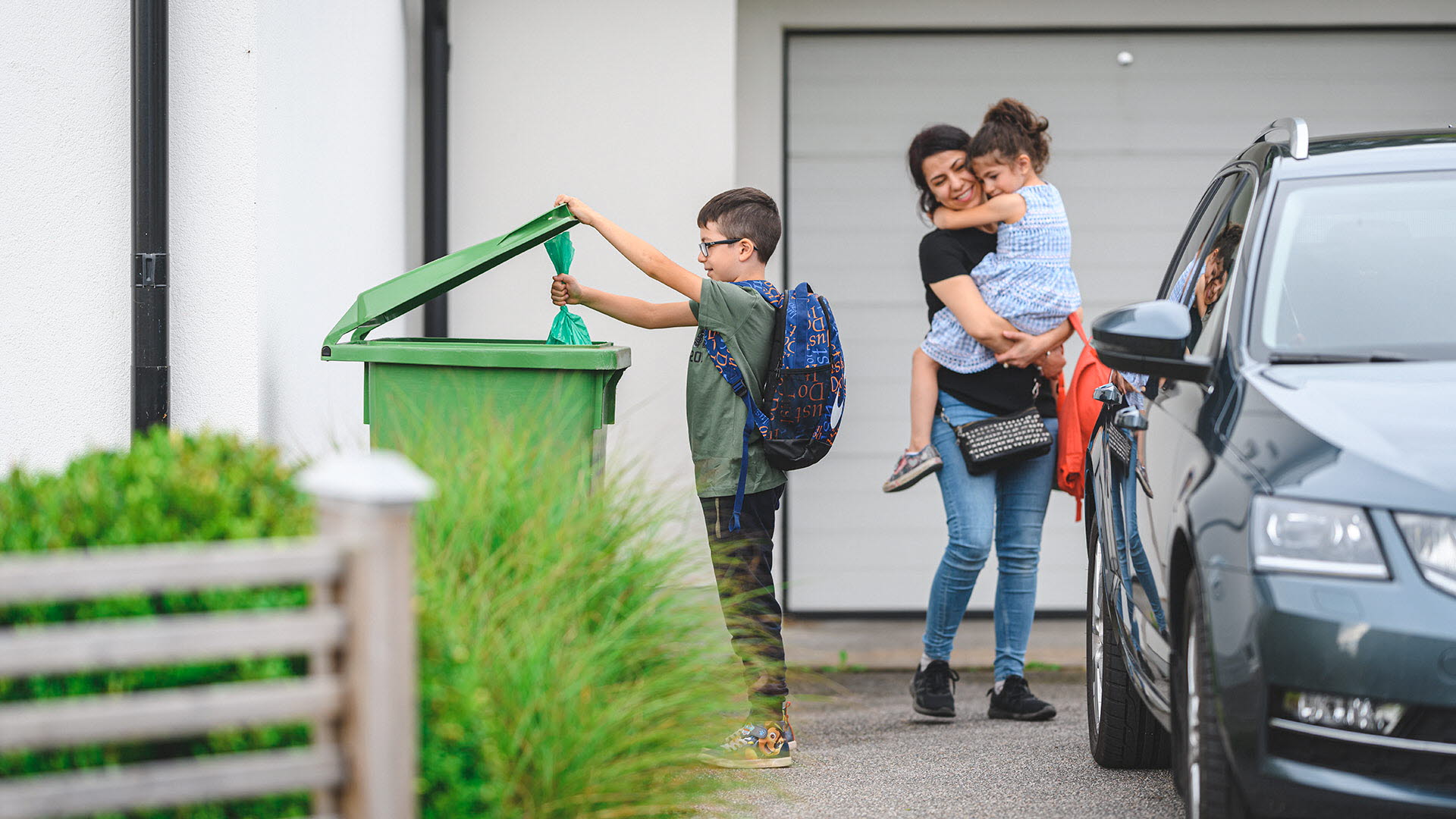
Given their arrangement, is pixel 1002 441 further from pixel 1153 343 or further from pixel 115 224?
pixel 115 224

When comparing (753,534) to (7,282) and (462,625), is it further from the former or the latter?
(7,282)

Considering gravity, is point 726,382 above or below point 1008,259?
below

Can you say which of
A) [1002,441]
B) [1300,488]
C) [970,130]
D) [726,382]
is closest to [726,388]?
[726,382]

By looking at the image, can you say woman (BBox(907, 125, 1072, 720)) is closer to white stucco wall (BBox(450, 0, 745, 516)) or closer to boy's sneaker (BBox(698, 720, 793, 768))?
boy's sneaker (BBox(698, 720, 793, 768))

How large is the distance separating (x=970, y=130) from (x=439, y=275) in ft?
12.0

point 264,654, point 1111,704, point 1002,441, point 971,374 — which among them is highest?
point 971,374

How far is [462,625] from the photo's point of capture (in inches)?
109

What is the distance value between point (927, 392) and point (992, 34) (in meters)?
2.80

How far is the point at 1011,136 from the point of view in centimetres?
490

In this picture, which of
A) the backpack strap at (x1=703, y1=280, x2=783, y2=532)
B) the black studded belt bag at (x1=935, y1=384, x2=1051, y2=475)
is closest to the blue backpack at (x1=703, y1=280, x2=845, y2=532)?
the backpack strap at (x1=703, y1=280, x2=783, y2=532)

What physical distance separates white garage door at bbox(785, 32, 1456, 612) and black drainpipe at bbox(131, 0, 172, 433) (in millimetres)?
3628

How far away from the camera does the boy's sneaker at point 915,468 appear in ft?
16.1

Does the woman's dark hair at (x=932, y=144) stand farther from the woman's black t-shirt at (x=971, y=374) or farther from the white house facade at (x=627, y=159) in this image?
the white house facade at (x=627, y=159)

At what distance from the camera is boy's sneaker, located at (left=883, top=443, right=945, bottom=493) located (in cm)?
490
